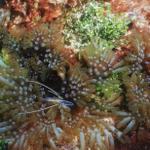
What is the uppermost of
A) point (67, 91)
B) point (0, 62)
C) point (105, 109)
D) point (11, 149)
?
point (0, 62)

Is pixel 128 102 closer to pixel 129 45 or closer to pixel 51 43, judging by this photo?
pixel 129 45

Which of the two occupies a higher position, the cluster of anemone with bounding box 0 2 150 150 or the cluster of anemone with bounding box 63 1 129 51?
the cluster of anemone with bounding box 63 1 129 51

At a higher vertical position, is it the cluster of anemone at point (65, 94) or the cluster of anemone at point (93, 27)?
the cluster of anemone at point (93, 27)

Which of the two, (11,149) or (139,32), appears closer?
(11,149)

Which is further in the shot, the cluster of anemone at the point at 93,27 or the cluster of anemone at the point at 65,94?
the cluster of anemone at the point at 93,27

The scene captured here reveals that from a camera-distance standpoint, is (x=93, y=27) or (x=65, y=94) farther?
(x=93, y=27)

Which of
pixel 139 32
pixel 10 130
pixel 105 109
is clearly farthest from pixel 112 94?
pixel 10 130

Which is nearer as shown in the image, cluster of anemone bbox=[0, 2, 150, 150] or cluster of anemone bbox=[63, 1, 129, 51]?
cluster of anemone bbox=[0, 2, 150, 150]

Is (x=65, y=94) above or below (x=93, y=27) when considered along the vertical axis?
below
